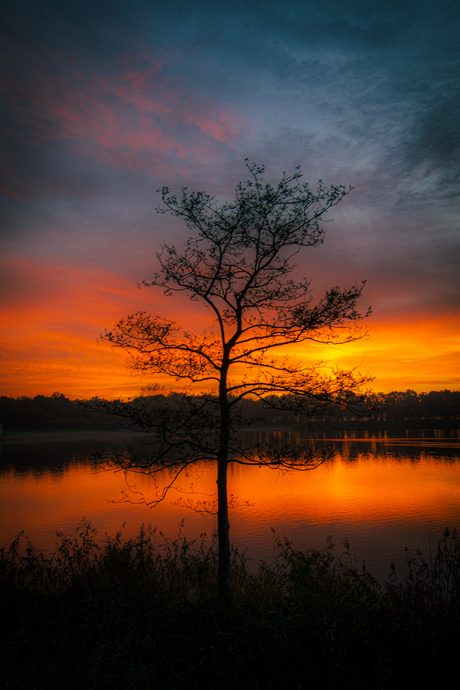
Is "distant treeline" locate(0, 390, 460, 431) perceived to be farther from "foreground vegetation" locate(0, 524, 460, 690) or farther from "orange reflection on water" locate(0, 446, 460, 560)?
"foreground vegetation" locate(0, 524, 460, 690)

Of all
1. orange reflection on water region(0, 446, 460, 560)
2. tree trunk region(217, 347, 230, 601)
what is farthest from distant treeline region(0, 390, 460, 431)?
tree trunk region(217, 347, 230, 601)

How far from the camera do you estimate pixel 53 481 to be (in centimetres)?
3788

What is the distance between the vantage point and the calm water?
65.0 ft

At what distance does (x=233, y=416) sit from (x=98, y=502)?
23826 mm

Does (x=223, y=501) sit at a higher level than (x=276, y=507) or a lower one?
higher

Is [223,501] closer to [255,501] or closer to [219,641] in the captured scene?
[219,641]

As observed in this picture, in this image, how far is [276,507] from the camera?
26891 mm

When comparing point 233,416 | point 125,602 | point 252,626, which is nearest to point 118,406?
point 233,416

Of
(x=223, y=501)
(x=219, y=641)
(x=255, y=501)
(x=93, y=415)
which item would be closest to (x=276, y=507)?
(x=255, y=501)

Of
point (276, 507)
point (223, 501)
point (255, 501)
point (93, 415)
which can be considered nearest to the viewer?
point (223, 501)

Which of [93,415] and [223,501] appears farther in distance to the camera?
[93,415]

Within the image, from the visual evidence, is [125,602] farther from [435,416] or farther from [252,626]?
[435,416]

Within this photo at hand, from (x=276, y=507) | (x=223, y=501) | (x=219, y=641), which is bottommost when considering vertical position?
(x=276, y=507)

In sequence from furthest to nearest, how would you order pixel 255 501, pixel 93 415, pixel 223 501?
pixel 93 415
pixel 255 501
pixel 223 501
